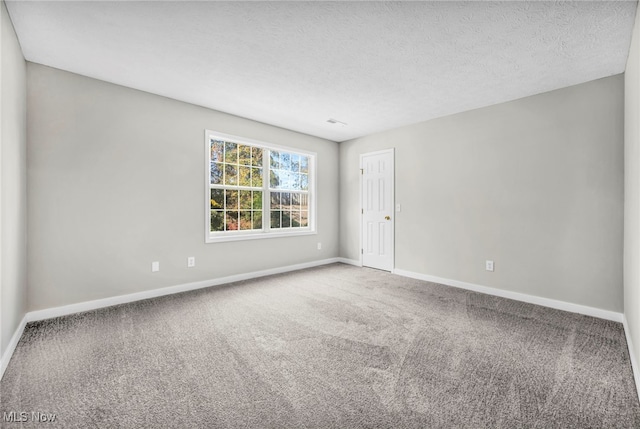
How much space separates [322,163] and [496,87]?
9.84ft

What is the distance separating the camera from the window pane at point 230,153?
4199 millimetres

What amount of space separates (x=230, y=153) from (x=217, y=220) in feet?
3.31

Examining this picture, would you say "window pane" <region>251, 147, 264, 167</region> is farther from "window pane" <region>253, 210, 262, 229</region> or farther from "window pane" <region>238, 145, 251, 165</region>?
"window pane" <region>253, 210, 262, 229</region>

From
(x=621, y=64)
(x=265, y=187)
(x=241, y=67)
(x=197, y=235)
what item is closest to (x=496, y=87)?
(x=621, y=64)

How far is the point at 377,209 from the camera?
5.05 metres

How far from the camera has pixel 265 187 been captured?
4.65 meters

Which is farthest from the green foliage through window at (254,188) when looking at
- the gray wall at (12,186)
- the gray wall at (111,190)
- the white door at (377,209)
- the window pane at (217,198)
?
the gray wall at (12,186)

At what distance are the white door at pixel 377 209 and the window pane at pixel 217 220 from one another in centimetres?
251

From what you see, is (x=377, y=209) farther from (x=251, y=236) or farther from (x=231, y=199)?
(x=231, y=199)

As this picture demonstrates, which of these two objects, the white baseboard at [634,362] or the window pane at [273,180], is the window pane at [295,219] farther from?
the white baseboard at [634,362]

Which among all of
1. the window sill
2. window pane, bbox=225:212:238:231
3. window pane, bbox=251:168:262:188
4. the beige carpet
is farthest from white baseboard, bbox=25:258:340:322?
window pane, bbox=251:168:262:188

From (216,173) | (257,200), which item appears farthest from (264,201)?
(216,173)

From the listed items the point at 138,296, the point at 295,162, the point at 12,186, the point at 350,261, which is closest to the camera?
the point at 12,186

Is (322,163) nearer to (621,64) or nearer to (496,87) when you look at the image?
(496,87)
